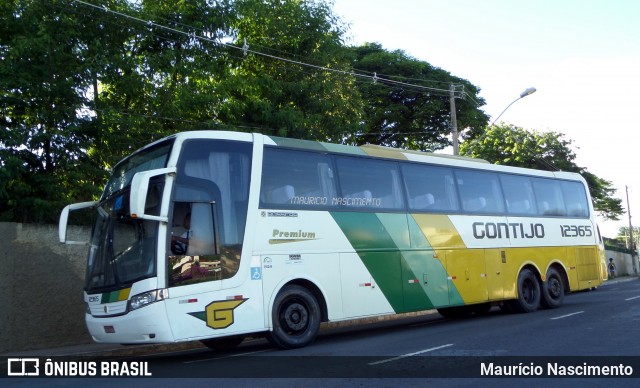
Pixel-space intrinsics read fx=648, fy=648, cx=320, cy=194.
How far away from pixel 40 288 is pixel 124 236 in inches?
170

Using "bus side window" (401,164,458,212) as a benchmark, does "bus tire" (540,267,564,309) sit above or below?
below

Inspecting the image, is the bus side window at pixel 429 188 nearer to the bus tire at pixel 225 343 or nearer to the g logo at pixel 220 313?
the bus tire at pixel 225 343

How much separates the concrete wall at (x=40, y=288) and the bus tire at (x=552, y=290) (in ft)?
36.8

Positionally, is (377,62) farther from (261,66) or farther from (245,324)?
(245,324)

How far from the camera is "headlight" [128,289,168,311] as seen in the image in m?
9.36

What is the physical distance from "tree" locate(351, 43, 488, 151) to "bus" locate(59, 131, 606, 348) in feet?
65.0

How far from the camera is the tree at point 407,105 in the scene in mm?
35562

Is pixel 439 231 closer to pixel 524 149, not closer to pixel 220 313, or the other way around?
pixel 220 313

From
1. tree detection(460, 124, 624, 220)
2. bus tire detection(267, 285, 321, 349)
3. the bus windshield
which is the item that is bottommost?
bus tire detection(267, 285, 321, 349)

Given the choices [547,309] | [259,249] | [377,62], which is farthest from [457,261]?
[377,62]

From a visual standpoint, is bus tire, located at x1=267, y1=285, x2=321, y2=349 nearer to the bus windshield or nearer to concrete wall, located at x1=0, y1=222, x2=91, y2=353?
the bus windshield

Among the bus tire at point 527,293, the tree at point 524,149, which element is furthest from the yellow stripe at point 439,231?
the tree at point 524,149

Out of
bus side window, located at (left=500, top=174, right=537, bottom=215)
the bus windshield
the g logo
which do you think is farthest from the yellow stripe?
the bus windshield

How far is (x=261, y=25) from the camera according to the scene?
19344 millimetres
